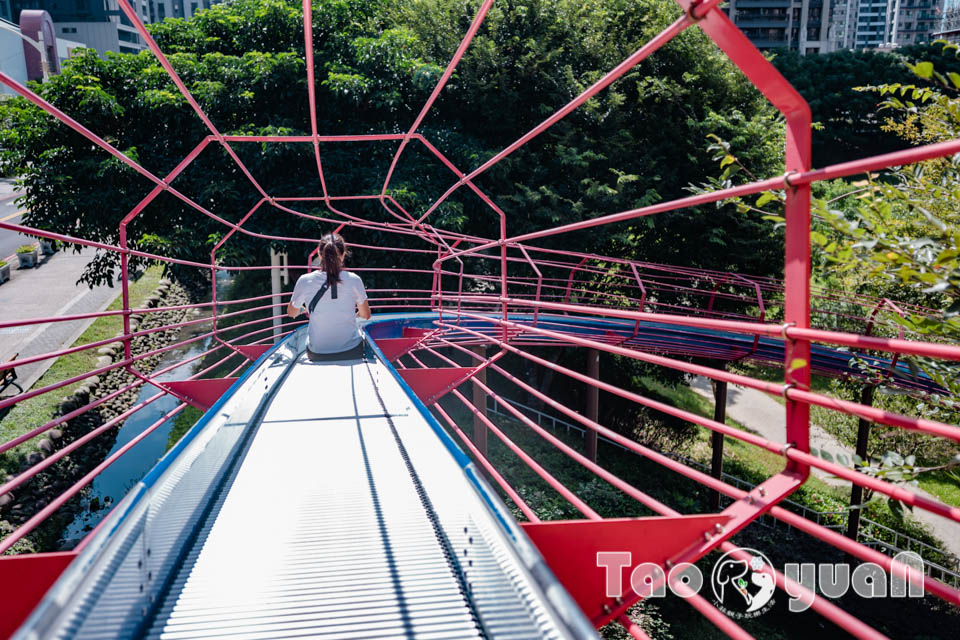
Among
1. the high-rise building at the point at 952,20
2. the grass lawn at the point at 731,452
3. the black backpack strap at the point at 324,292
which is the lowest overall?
the grass lawn at the point at 731,452

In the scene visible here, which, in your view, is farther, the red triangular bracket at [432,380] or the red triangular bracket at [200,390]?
the red triangular bracket at [432,380]

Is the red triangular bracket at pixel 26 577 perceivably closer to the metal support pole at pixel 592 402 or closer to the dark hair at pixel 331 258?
the dark hair at pixel 331 258

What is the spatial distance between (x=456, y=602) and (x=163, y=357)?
15342mm

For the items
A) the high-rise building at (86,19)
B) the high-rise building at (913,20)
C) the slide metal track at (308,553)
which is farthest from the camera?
the high-rise building at (913,20)

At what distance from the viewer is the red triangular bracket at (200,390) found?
4.23m

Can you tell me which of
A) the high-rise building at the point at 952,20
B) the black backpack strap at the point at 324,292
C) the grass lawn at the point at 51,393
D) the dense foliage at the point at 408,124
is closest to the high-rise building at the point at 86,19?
the grass lawn at the point at 51,393

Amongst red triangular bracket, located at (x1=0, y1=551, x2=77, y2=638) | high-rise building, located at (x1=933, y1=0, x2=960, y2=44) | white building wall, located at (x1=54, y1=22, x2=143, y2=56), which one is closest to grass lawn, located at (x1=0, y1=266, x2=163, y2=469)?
red triangular bracket, located at (x1=0, y1=551, x2=77, y2=638)

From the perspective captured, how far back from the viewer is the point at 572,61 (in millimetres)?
11258

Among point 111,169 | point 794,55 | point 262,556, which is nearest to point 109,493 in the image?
point 111,169

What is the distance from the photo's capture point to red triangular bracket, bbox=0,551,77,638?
5.15 ft

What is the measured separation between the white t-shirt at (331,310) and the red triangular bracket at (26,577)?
8.98 ft

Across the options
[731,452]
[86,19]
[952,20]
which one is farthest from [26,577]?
[952,20]

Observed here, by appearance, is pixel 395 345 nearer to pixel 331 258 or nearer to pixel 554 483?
pixel 331 258

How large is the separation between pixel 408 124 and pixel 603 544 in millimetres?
10425
